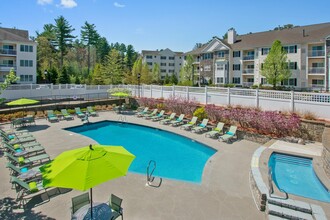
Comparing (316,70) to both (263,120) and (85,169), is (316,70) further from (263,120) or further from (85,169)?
(85,169)

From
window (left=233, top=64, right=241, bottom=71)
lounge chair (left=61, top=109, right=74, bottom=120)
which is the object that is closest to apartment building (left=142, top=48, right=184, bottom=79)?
window (left=233, top=64, right=241, bottom=71)

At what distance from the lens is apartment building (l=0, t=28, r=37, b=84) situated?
38.2 metres

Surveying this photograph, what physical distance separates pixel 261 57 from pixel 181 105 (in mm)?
25636

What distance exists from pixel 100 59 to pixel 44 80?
36719 mm

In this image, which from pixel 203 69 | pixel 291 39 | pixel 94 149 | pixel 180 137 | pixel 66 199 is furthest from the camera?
pixel 203 69

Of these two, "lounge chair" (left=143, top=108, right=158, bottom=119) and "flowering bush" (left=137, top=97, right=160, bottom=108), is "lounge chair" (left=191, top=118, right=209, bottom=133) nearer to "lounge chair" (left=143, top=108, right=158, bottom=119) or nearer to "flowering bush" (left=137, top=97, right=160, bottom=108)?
"lounge chair" (left=143, top=108, right=158, bottom=119)

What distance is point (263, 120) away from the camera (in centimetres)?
1573

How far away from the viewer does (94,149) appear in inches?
240

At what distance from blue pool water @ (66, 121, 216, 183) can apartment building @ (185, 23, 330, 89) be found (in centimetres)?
2656

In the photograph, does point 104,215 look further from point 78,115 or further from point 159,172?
point 78,115

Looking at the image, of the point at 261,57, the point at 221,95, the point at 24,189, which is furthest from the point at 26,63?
the point at 261,57

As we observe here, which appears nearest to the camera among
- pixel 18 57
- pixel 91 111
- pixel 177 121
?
pixel 177 121

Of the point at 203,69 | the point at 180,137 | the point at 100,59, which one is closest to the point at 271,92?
the point at 180,137

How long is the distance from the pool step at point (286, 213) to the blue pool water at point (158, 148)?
381 centimetres
